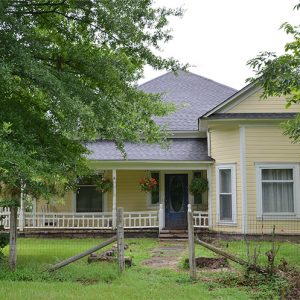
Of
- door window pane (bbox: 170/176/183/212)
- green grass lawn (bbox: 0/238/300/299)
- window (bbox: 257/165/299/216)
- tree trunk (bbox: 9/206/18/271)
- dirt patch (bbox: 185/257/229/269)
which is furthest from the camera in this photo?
door window pane (bbox: 170/176/183/212)

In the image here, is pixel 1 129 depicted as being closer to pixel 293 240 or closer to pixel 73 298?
pixel 73 298

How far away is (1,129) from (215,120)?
1034cm

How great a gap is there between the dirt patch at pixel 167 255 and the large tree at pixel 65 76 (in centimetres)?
279

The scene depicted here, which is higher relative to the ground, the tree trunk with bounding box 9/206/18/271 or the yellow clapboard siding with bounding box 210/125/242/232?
the yellow clapboard siding with bounding box 210/125/242/232

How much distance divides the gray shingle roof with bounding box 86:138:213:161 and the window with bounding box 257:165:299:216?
2.35 metres

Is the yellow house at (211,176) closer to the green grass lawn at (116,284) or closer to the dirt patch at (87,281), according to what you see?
the green grass lawn at (116,284)

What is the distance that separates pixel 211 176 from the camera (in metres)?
18.8

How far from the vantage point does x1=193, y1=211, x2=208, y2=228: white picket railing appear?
721 inches

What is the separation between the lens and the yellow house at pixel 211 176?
1716cm

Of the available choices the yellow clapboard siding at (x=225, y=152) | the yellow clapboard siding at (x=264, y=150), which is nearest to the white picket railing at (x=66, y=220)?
the yellow clapboard siding at (x=225, y=152)

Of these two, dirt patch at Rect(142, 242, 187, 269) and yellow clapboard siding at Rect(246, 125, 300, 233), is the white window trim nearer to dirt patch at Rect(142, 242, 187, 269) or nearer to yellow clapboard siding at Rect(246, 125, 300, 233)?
yellow clapboard siding at Rect(246, 125, 300, 233)

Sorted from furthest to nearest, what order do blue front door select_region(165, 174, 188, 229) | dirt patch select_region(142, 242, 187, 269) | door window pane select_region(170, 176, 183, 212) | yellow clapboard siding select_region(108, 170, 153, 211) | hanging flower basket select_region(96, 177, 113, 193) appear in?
yellow clapboard siding select_region(108, 170, 153, 211)
door window pane select_region(170, 176, 183, 212)
blue front door select_region(165, 174, 188, 229)
hanging flower basket select_region(96, 177, 113, 193)
dirt patch select_region(142, 242, 187, 269)

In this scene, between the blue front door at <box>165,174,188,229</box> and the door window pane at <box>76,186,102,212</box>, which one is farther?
Result: the door window pane at <box>76,186,102,212</box>

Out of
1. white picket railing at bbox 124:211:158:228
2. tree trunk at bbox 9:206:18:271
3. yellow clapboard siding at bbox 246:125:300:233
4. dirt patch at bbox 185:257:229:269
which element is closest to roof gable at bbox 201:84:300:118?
yellow clapboard siding at bbox 246:125:300:233
